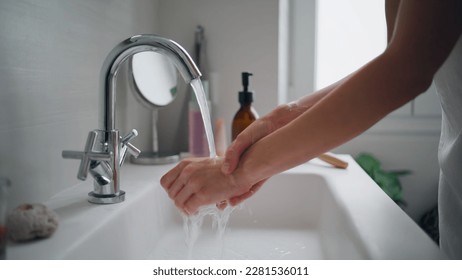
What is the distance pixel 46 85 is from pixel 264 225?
17.8 inches

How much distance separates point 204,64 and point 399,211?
0.60 metres

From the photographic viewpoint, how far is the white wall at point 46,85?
0.49 meters

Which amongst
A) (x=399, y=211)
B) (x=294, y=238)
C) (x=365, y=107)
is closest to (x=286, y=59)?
(x=294, y=238)

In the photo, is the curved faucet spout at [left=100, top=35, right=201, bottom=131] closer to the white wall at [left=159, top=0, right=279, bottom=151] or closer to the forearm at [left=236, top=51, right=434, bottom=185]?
the forearm at [left=236, top=51, right=434, bottom=185]

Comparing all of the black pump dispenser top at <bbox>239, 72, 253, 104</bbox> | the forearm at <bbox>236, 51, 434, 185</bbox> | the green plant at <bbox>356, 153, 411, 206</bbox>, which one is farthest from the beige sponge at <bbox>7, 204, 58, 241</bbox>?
the green plant at <bbox>356, 153, 411, 206</bbox>

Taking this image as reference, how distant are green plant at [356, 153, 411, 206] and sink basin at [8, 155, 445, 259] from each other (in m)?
0.29

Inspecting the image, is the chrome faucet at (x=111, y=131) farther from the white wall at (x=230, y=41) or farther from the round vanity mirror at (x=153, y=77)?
the white wall at (x=230, y=41)

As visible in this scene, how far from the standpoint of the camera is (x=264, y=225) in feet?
2.60

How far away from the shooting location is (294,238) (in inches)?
28.6

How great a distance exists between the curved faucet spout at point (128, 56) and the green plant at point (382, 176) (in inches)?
30.4

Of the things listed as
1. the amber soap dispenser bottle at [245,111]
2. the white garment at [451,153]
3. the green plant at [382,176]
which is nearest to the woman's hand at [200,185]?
the white garment at [451,153]

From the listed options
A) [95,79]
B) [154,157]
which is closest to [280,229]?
[154,157]

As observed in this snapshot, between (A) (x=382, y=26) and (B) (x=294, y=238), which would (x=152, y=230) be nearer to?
(B) (x=294, y=238)

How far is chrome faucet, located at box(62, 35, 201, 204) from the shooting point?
51 cm
